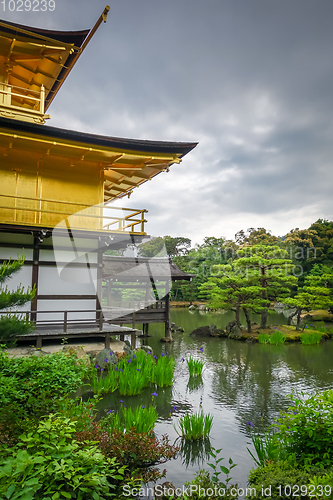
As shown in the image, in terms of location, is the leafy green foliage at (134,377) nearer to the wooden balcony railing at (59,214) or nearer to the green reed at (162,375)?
the green reed at (162,375)

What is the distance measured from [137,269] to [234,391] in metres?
7.24

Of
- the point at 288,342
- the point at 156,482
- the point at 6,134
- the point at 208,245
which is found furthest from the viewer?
the point at 208,245

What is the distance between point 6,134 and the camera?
7922 millimetres

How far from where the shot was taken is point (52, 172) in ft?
31.3

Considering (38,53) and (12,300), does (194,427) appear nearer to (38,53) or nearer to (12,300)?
(12,300)

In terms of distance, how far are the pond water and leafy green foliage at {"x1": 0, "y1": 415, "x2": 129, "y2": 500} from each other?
1.71 metres

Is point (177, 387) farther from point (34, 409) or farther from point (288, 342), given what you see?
point (288, 342)

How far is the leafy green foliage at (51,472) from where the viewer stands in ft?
6.76

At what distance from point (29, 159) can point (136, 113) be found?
810 cm

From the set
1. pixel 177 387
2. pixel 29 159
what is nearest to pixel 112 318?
pixel 177 387

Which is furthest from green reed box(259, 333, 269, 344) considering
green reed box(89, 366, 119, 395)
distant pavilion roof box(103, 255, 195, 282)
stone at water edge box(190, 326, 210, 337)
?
green reed box(89, 366, 119, 395)

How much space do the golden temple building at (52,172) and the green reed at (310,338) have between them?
27.7 feet

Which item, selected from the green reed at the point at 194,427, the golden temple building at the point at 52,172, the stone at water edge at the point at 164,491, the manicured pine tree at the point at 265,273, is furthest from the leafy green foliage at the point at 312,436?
the manicured pine tree at the point at 265,273

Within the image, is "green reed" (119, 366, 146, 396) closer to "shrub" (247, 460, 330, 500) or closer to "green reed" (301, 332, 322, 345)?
"shrub" (247, 460, 330, 500)
